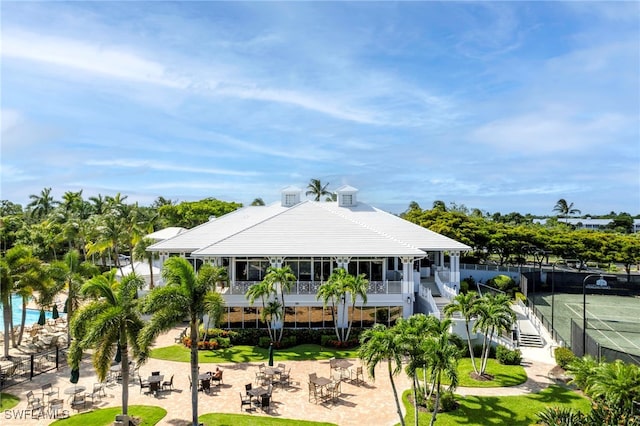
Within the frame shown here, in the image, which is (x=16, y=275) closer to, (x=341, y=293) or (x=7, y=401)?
(x=7, y=401)

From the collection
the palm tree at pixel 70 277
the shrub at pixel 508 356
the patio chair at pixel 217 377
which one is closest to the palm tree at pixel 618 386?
the shrub at pixel 508 356

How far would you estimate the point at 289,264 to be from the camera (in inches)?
1204

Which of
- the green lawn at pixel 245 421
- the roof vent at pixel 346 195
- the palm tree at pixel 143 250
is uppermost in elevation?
the roof vent at pixel 346 195

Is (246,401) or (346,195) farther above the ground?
(346,195)

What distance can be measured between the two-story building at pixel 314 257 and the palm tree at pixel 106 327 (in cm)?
1187

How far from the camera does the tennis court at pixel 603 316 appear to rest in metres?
29.7

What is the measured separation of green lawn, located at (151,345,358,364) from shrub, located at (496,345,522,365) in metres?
8.15

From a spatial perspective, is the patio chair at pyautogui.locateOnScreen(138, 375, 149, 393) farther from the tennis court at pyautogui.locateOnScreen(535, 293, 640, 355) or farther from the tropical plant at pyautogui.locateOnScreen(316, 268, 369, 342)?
the tennis court at pyautogui.locateOnScreen(535, 293, 640, 355)

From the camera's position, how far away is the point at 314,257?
Result: 30.3m

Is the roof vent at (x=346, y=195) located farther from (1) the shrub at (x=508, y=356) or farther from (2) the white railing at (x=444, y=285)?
(1) the shrub at (x=508, y=356)

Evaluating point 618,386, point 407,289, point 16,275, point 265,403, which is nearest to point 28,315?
point 16,275

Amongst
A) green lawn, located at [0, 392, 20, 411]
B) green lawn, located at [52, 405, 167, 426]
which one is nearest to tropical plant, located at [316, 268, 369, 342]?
green lawn, located at [52, 405, 167, 426]

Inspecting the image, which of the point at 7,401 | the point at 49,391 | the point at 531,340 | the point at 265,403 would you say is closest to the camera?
the point at 265,403

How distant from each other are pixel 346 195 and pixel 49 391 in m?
28.6
